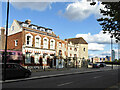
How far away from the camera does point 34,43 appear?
119ft

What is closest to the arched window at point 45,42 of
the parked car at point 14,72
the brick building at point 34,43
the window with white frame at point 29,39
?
the brick building at point 34,43

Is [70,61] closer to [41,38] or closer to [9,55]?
[41,38]

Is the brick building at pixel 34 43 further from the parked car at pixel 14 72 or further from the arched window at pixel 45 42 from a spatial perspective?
the parked car at pixel 14 72

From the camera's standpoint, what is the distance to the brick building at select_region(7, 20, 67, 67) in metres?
34.5

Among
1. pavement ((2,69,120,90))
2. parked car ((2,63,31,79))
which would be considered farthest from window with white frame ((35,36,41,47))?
pavement ((2,69,120,90))

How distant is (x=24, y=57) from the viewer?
33.4 meters

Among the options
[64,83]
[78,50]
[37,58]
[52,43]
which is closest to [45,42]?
[52,43]

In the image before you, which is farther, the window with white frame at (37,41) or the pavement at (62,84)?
the window with white frame at (37,41)

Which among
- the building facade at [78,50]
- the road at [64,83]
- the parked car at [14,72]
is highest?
the building facade at [78,50]

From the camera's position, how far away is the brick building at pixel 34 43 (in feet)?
113

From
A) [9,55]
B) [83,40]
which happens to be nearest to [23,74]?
[9,55]

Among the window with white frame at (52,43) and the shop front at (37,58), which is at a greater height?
the window with white frame at (52,43)

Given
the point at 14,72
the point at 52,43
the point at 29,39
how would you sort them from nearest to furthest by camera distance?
the point at 14,72, the point at 29,39, the point at 52,43

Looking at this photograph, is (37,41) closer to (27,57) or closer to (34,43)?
(34,43)
